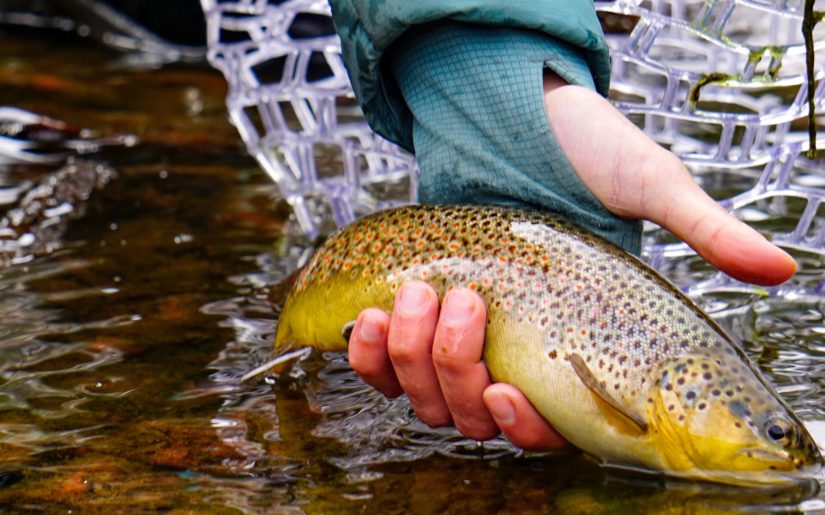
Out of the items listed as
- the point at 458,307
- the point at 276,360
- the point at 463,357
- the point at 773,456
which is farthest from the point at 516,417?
the point at 276,360

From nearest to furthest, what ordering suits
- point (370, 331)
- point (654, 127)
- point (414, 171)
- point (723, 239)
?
1. point (723, 239)
2. point (370, 331)
3. point (414, 171)
4. point (654, 127)

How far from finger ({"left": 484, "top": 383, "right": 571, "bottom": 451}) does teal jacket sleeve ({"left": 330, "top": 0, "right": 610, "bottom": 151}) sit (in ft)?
3.29

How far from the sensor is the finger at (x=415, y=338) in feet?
8.87

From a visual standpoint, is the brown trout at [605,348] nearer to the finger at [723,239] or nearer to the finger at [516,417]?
the finger at [516,417]

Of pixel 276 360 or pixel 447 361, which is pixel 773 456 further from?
pixel 276 360

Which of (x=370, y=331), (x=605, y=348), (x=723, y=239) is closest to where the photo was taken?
(x=723, y=239)

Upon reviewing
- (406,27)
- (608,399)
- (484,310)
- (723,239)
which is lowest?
(608,399)

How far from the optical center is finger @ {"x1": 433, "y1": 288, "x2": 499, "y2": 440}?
105 inches

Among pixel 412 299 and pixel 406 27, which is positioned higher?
pixel 406 27

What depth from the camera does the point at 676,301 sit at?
8.81 ft

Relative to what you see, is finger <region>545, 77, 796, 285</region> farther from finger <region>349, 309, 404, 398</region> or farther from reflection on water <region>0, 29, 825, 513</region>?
finger <region>349, 309, 404, 398</region>

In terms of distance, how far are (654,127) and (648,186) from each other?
92.1 inches

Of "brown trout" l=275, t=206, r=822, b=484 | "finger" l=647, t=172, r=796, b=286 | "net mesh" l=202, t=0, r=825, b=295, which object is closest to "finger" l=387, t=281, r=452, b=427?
"brown trout" l=275, t=206, r=822, b=484

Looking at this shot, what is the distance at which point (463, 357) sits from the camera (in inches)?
105
